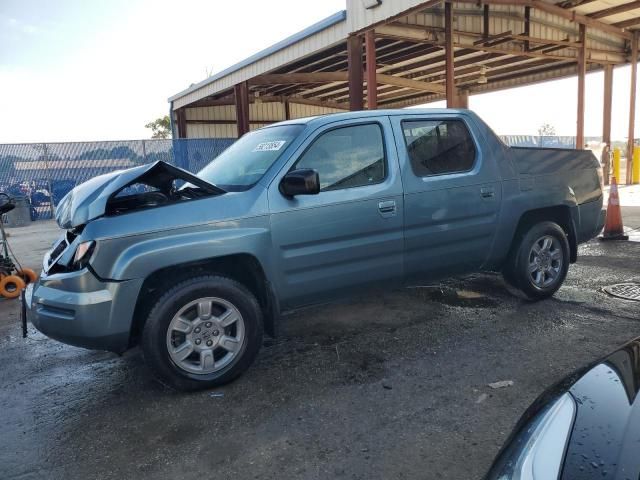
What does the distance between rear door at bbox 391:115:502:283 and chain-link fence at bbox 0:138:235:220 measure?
1467 centimetres

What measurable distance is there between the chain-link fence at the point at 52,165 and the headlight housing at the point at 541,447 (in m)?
17.0

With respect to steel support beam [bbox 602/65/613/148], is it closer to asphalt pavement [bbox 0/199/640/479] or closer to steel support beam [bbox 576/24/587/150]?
steel support beam [bbox 576/24/587/150]

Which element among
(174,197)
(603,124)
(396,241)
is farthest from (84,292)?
(603,124)

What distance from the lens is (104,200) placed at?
10.1 ft

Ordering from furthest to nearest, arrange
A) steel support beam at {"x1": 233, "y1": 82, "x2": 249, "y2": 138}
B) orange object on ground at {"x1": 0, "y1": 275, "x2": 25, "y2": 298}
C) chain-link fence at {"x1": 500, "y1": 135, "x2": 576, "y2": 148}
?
chain-link fence at {"x1": 500, "y1": 135, "x2": 576, "y2": 148}, steel support beam at {"x1": 233, "y1": 82, "x2": 249, "y2": 138}, orange object on ground at {"x1": 0, "y1": 275, "x2": 25, "y2": 298}

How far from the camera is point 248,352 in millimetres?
3371

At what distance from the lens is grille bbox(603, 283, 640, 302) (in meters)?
4.86

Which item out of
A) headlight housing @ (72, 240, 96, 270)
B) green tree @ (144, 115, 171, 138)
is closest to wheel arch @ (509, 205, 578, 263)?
headlight housing @ (72, 240, 96, 270)

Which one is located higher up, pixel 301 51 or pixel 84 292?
pixel 301 51

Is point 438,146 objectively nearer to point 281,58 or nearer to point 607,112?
point 281,58

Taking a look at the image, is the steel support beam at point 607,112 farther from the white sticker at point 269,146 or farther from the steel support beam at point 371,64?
the white sticker at point 269,146

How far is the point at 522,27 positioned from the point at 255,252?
13.9 metres

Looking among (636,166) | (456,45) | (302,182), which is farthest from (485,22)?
(302,182)

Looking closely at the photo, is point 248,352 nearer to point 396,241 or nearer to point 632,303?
point 396,241
